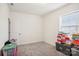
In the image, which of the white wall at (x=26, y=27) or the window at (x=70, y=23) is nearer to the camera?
the window at (x=70, y=23)

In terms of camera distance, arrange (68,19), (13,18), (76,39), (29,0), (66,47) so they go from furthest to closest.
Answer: (13,18) → (68,19) → (66,47) → (76,39) → (29,0)

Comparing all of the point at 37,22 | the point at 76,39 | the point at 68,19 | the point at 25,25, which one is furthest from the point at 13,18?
the point at 76,39

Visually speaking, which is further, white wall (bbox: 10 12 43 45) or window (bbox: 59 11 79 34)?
white wall (bbox: 10 12 43 45)

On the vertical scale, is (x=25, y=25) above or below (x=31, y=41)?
above

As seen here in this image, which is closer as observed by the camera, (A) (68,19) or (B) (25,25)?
(A) (68,19)

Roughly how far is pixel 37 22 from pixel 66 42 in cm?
317

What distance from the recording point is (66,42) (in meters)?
3.10

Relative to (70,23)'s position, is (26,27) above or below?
below

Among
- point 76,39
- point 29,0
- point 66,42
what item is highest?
point 29,0

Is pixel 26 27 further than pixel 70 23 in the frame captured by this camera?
Yes

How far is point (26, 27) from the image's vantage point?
17.2 ft

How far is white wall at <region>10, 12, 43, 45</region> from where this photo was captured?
4.79 m

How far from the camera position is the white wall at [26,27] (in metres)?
4.79

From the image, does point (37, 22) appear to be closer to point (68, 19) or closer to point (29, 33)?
point (29, 33)
